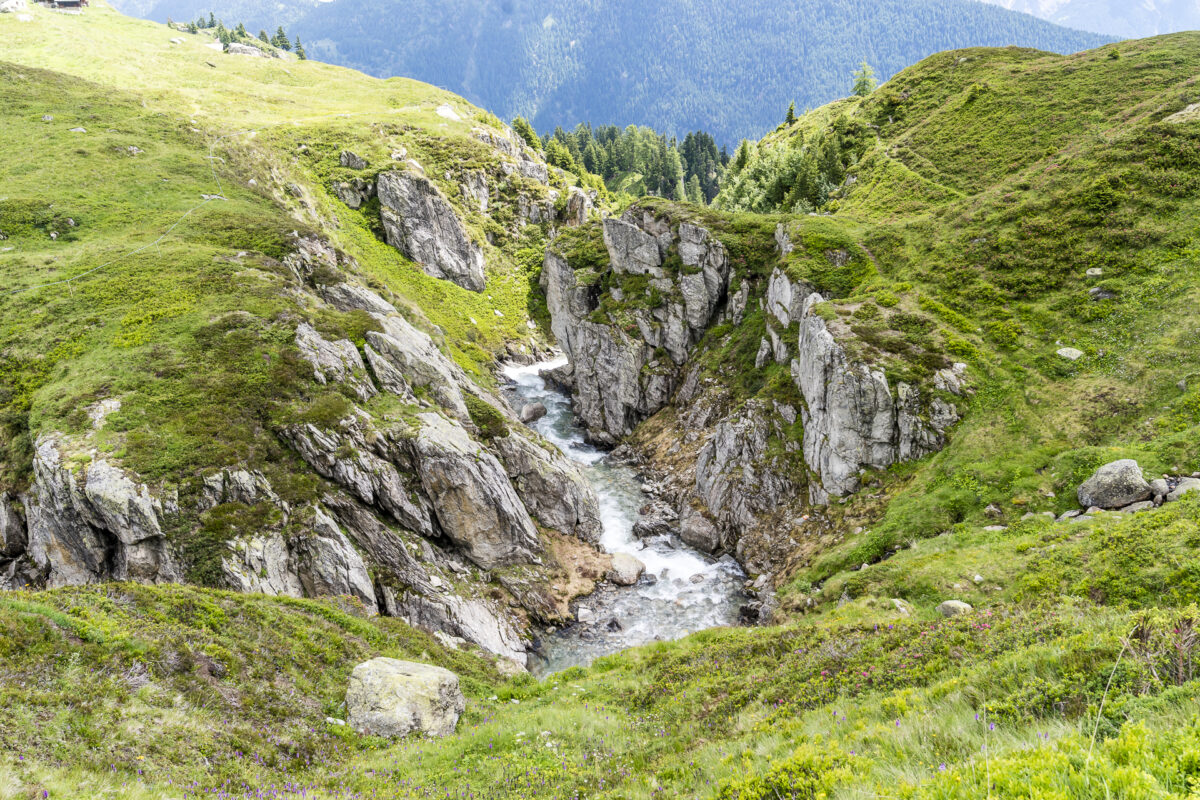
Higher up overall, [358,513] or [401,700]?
[358,513]

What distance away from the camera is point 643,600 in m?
33.1

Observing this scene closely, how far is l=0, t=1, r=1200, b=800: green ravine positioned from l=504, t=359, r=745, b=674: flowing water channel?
482cm

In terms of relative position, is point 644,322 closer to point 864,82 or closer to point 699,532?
point 699,532

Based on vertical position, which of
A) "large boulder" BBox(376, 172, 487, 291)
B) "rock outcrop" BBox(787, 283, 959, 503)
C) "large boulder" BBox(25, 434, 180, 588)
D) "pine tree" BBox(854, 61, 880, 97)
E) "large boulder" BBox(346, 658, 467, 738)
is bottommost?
"large boulder" BBox(346, 658, 467, 738)

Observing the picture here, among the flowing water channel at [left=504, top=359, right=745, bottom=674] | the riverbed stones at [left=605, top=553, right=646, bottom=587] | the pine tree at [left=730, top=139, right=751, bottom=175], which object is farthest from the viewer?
the pine tree at [left=730, top=139, right=751, bottom=175]

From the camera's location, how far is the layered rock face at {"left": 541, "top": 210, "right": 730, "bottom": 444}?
173ft

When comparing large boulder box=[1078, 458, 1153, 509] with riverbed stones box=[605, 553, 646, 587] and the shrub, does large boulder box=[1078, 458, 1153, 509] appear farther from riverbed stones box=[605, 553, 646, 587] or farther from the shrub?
the shrub

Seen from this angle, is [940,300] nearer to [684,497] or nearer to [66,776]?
[684,497]

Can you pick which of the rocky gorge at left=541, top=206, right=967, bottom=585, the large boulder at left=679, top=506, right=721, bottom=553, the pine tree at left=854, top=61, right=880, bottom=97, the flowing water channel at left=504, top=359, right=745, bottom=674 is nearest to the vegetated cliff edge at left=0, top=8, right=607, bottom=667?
the flowing water channel at left=504, top=359, right=745, bottom=674

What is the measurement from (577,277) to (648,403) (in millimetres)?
19259

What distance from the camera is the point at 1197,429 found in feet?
64.6

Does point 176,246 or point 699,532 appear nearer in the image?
point 699,532

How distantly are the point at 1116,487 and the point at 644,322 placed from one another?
1570 inches

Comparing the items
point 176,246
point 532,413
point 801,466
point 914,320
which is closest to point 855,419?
point 801,466
